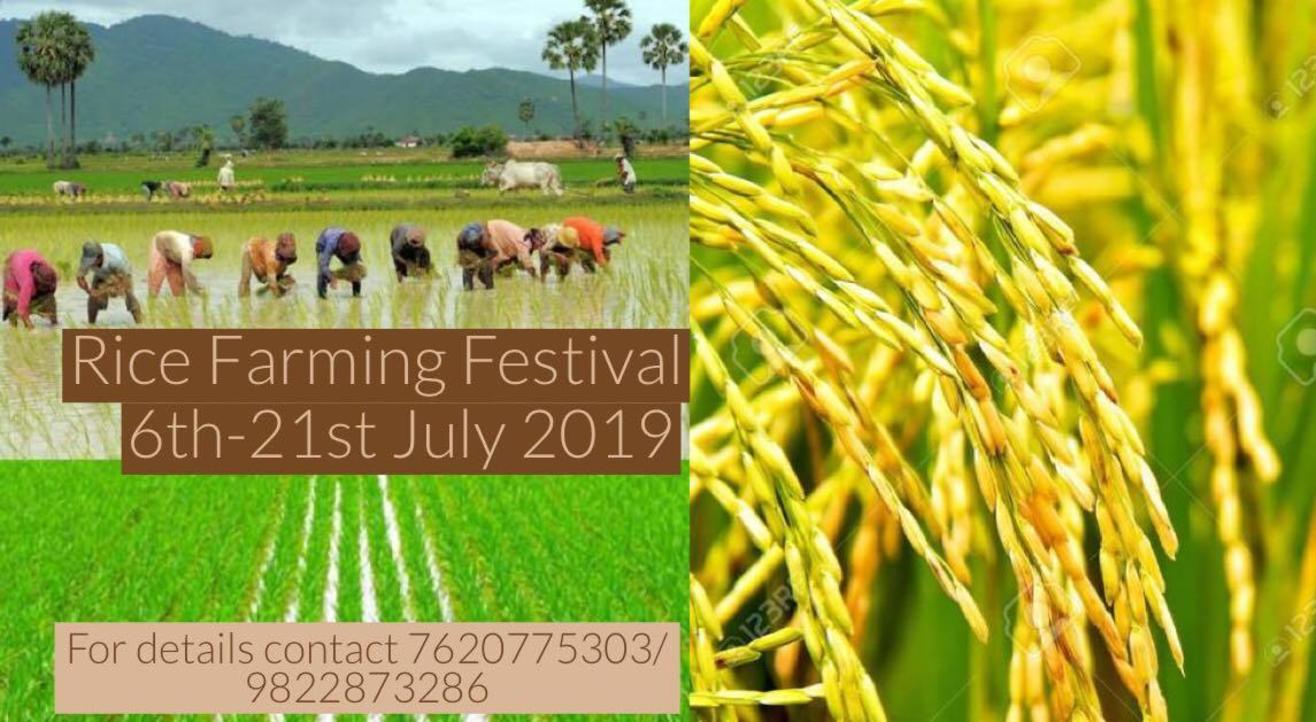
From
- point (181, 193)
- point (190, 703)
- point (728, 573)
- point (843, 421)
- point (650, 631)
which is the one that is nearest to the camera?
point (843, 421)

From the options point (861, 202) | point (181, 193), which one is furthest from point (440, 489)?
point (861, 202)

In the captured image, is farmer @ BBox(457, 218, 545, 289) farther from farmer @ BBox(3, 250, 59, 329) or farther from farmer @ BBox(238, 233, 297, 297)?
farmer @ BBox(3, 250, 59, 329)

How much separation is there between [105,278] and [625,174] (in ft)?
5.57

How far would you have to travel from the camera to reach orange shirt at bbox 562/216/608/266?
4.27 meters

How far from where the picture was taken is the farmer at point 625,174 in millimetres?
4242

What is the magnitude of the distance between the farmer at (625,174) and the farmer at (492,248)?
33 centimetres

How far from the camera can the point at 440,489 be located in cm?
558

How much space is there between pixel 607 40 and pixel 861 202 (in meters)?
3.01

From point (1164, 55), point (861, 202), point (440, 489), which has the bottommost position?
point (440, 489)

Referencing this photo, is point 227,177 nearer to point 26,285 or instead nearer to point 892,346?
point 26,285

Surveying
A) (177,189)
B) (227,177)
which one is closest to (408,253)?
(227,177)

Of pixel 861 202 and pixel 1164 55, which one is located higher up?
pixel 1164 55

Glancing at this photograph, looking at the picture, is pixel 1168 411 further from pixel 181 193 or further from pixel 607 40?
pixel 181 193

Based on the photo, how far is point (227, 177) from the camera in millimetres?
4375
